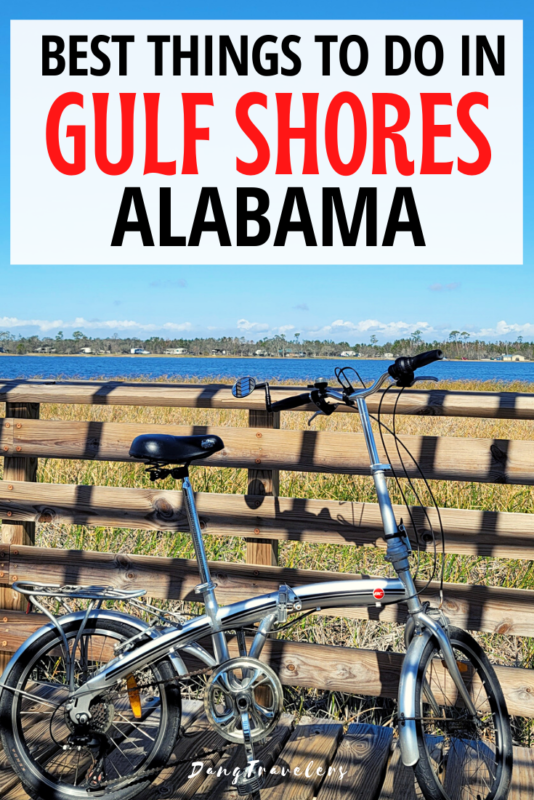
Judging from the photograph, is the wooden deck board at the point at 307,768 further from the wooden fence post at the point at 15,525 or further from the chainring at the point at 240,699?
the wooden fence post at the point at 15,525

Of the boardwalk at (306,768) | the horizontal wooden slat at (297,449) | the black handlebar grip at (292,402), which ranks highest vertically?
the black handlebar grip at (292,402)

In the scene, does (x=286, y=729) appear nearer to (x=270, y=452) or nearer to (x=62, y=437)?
(x=270, y=452)

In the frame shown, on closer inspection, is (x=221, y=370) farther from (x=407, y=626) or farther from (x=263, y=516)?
(x=407, y=626)

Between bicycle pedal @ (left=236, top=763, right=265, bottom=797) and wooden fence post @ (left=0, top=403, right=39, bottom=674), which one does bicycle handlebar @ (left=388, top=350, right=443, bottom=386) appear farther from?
wooden fence post @ (left=0, top=403, right=39, bottom=674)

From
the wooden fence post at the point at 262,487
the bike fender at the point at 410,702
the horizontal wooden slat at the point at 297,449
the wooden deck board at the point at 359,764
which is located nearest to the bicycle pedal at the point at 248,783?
the wooden deck board at the point at 359,764

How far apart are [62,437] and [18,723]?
3.76 feet

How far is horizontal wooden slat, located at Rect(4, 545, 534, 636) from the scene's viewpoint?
2.82 m

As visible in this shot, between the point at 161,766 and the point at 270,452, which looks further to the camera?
the point at 270,452

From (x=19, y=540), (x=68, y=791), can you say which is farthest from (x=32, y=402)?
(x=68, y=791)

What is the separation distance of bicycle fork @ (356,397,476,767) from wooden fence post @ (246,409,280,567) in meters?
0.82

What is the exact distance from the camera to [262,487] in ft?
9.96

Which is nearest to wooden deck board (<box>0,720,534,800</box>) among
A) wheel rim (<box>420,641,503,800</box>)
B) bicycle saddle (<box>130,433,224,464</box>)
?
wheel rim (<box>420,641,503,800</box>)

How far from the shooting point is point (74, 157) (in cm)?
731

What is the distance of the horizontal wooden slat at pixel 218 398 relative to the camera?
271 centimetres
